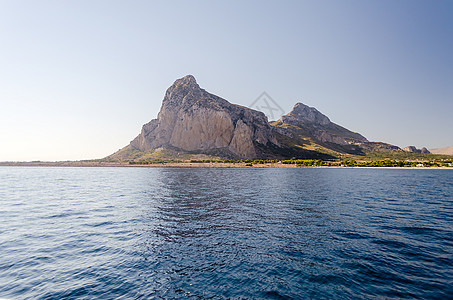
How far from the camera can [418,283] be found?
13.9m

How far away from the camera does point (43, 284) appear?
14.3 metres

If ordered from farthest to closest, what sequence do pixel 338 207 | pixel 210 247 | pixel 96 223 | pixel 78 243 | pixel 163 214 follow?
pixel 338 207 → pixel 163 214 → pixel 96 223 → pixel 78 243 → pixel 210 247

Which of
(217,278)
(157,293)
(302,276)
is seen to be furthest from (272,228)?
(157,293)

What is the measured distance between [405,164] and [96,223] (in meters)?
244

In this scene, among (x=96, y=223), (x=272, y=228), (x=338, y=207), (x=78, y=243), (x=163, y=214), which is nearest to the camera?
(x=78, y=243)

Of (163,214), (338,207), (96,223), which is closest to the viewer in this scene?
(96,223)

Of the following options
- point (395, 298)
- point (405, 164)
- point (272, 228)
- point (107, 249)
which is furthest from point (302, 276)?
point (405, 164)

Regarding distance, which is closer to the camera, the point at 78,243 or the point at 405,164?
the point at 78,243

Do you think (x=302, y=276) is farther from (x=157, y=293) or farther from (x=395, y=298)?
(x=157, y=293)

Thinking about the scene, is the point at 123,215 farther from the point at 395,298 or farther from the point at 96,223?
the point at 395,298

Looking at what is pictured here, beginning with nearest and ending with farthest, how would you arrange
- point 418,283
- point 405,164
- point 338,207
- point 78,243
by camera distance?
point 418,283 → point 78,243 → point 338,207 → point 405,164

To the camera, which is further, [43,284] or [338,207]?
[338,207]

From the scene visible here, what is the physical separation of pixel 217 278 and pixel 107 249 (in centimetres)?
1134

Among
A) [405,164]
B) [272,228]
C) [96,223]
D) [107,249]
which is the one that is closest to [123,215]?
[96,223]
